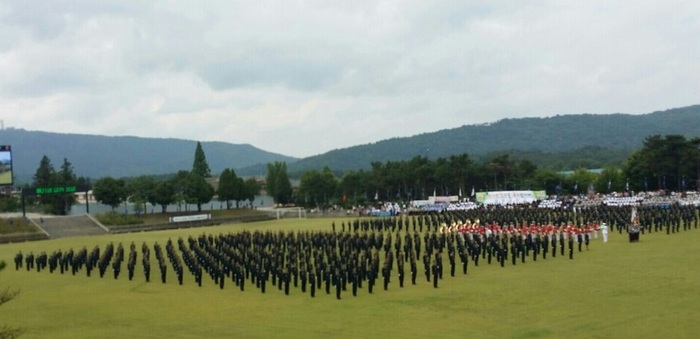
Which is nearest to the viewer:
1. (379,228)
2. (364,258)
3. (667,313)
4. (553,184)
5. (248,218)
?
(667,313)

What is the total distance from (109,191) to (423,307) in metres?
48.4

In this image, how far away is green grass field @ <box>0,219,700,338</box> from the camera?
37.7 ft

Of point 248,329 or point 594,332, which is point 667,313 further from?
point 248,329

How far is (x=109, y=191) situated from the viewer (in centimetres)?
5762

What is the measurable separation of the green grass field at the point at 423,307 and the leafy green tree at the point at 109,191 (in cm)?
3937

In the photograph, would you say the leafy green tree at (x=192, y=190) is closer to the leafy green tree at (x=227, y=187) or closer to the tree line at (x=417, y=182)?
the tree line at (x=417, y=182)

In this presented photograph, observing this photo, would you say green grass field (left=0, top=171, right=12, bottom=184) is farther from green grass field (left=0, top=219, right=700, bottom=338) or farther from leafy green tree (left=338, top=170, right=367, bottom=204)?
leafy green tree (left=338, top=170, right=367, bottom=204)

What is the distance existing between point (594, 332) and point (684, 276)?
230 inches

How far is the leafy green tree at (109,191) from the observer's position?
5759 centimetres

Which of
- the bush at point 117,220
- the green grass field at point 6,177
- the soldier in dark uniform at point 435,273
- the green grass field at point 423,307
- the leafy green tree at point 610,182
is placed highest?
the green grass field at point 6,177

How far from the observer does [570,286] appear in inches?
590

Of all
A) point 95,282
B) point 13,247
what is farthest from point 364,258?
point 13,247

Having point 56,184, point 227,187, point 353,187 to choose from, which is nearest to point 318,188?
point 353,187

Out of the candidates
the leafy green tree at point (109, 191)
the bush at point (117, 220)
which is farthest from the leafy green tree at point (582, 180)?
the leafy green tree at point (109, 191)
